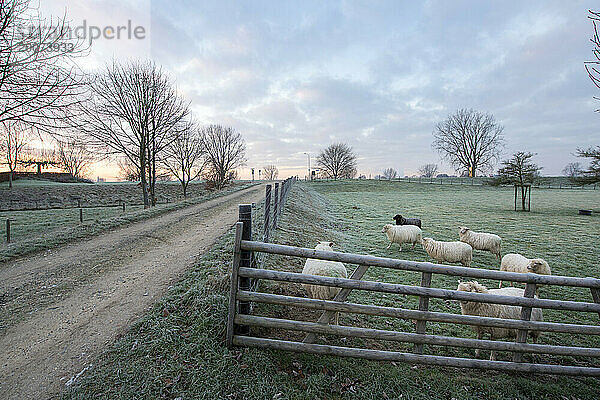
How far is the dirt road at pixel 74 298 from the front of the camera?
11.3 ft

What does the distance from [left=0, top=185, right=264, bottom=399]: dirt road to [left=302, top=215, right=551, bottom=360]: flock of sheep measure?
3017 millimetres

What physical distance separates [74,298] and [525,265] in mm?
9613

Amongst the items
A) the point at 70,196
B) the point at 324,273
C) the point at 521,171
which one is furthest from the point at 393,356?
the point at 70,196

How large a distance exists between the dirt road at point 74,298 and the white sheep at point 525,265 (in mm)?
7744

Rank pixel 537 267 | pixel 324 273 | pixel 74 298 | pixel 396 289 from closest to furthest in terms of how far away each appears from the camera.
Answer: pixel 396 289 → pixel 324 273 → pixel 74 298 → pixel 537 267

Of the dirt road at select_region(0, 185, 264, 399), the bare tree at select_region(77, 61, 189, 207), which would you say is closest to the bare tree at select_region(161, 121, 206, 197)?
the bare tree at select_region(77, 61, 189, 207)

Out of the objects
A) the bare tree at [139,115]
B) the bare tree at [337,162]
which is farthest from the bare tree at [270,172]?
the bare tree at [139,115]

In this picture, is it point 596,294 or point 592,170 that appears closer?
point 596,294

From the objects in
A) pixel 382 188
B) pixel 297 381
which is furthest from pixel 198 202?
pixel 382 188

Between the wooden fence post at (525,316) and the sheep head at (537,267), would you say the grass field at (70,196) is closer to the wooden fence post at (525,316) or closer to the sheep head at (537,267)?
the sheep head at (537,267)

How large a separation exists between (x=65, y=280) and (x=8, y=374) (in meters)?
3.11

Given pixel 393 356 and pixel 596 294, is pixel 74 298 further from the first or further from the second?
pixel 596 294

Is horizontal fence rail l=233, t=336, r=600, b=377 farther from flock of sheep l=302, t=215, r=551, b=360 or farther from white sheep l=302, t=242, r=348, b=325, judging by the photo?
white sheep l=302, t=242, r=348, b=325

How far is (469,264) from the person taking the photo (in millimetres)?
8820
